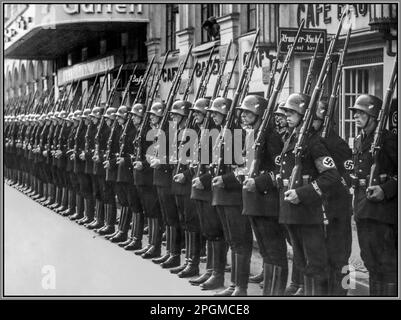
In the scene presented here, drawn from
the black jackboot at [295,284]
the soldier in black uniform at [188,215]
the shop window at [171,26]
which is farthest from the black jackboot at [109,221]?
the shop window at [171,26]

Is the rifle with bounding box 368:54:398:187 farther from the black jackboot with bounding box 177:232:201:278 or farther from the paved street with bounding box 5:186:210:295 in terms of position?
the black jackboot with bounding box 177:232:201:278

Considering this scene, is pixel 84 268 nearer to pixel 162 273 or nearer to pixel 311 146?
pixel 162 273

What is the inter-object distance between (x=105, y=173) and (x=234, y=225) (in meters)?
5.09

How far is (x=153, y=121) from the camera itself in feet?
34.7

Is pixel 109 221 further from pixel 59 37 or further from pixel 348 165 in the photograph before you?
pixel 59 37

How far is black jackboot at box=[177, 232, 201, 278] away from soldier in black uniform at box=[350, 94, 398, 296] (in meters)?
2.78

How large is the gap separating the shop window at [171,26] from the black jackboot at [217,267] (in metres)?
9.66

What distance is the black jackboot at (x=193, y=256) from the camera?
929 cm

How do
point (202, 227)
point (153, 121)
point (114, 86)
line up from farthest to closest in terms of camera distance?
1. point (114, 86)
2. point (153, 121)
3. point (202, 227)

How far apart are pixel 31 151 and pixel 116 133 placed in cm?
649

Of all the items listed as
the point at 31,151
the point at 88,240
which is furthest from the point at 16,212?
the point at 88,240

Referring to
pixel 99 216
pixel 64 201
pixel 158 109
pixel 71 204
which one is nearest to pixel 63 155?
pixel 71 204

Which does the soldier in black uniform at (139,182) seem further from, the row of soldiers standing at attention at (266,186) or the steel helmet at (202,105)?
the steel helmet at (202,105)

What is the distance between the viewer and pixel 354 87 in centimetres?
1179
